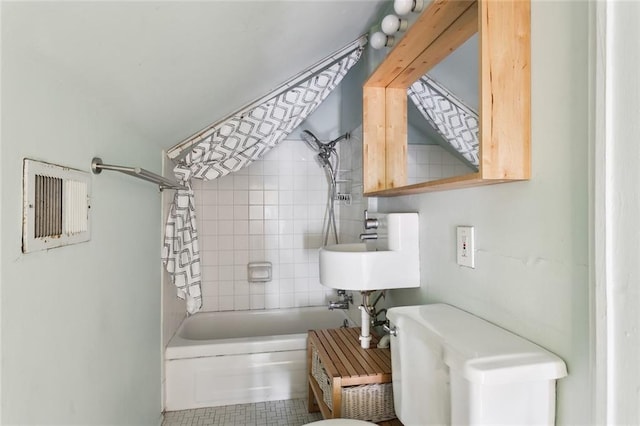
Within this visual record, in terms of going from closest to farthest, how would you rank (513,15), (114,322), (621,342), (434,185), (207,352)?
(621,342) < (513,15) < (434,185) < (114,322) < (207,352)

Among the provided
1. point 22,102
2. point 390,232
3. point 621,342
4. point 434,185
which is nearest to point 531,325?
point 621,342

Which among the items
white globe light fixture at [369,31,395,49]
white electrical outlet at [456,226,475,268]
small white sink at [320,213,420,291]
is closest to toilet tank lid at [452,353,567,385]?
white electrical outlet at [456,226,475,268]

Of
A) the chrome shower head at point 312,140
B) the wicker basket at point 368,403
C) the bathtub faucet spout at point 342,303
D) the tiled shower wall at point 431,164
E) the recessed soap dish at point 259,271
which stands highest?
the chrome shower head at point 312,140

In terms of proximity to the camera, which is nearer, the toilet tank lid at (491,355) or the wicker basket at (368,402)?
the toilet tank lid at (491,355)

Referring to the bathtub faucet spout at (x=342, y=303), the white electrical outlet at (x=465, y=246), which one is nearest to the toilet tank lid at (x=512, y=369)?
the white electrical outlet at (x=465, y=246)

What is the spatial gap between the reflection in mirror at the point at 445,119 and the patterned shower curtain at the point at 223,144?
68 centimetres

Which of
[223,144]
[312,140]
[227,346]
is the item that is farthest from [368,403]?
[312,140]

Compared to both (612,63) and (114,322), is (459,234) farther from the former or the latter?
(114,322)

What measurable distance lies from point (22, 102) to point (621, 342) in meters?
1.23

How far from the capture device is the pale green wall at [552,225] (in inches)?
28.3

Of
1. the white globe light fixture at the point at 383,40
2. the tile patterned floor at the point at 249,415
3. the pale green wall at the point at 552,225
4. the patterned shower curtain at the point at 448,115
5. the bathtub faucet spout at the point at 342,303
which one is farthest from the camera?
the bathtub faucet spout at the point at 342,303

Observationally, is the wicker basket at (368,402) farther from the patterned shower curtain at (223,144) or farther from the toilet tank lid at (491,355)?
the patterned shower curtain at (223,144)

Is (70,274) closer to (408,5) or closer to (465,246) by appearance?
(465,246)

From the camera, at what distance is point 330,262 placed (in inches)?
57.4
